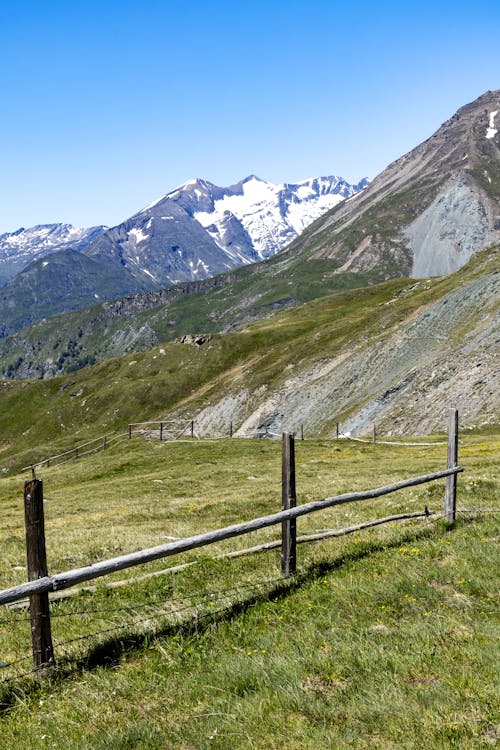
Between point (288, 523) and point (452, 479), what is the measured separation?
264 inches

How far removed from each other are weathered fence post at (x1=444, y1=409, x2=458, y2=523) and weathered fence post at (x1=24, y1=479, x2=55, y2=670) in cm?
1181

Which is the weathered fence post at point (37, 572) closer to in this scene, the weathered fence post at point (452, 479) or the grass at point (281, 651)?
the grass at point (281, 651)

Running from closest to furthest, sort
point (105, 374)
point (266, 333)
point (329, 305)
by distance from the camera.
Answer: point (266, 333) < point (105, 374) < point (329, 305)

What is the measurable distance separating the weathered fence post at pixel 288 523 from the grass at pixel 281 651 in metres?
0.45

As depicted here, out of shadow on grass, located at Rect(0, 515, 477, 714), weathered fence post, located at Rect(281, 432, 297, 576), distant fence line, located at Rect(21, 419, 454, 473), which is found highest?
weathered fence post, located at Rect(281, 432, 297, 576)

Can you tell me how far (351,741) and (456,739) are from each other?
1.17 meters

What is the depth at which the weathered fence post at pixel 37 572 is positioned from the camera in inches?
337

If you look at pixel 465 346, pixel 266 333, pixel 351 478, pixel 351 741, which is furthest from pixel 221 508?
pixel 266 333

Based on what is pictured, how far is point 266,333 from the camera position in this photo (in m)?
141

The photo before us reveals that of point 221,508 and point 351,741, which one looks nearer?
point 351,741

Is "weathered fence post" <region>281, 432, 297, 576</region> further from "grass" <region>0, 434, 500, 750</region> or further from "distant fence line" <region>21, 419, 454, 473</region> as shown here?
"distant fence line" <region>21, 419, 454, 473</region>

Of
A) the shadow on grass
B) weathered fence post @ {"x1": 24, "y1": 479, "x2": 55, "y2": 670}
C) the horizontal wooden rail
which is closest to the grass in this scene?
the shadow on grass

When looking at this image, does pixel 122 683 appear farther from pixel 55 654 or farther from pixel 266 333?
pixel 266 333

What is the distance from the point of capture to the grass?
650cm
